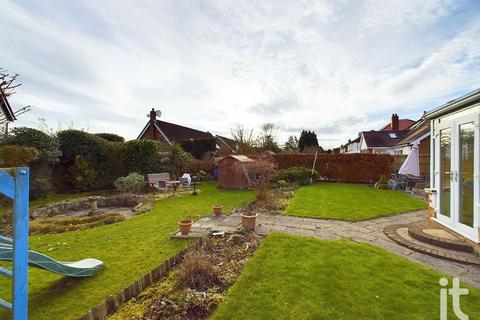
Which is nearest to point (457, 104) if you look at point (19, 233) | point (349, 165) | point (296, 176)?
point (19, 233)

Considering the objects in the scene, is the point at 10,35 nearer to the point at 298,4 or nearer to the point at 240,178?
the point at 298,4

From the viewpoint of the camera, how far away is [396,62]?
28.7 ft

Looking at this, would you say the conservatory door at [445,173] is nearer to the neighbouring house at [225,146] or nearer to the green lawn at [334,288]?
the green lawn at [334,288]

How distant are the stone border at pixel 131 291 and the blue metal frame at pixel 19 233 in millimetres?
926

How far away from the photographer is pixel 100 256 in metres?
4.57

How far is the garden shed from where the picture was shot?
13.5 m

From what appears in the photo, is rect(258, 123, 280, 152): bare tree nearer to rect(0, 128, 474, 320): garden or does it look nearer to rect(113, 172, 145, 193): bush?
rect(113, 172, 145, 193): bush

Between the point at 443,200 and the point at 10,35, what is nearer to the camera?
the point at 443,200

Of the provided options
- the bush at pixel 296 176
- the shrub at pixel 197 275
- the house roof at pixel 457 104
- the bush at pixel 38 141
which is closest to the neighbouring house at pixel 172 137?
the bush at pixel 296 176

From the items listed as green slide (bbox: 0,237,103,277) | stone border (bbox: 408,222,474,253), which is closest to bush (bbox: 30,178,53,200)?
green slide (bbox: 0,237,103,277)

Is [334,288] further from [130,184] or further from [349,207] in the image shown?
[130,184]

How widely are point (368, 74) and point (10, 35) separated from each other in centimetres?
1224

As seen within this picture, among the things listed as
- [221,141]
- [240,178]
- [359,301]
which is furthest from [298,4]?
[221,141]

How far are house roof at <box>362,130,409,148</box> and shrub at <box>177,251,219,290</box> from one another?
33.1 m
